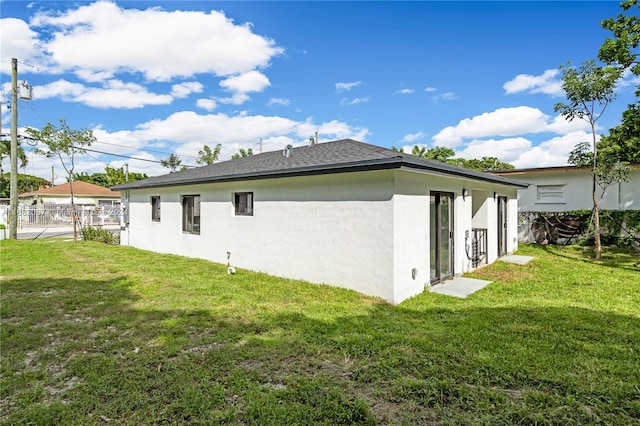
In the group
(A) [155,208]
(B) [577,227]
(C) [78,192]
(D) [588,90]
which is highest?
(D) [588,90]

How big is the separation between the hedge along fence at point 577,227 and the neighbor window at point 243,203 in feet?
35.8

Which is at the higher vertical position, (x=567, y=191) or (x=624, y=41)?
(x=624, y=41)

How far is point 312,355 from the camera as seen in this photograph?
11.7ft

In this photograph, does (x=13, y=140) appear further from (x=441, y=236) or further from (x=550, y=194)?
(x=550, y=194)

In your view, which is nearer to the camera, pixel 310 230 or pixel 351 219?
pixel 351 219

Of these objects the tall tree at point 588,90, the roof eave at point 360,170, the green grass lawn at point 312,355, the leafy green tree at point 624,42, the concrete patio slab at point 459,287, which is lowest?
the green grass lawn at point 312,355

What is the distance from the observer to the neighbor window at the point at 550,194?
14.4 metres

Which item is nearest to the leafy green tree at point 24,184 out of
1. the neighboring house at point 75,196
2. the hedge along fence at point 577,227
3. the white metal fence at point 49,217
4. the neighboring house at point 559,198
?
the neighboring house at point 75,196

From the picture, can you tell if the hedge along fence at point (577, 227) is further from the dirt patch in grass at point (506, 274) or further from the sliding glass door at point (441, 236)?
the sliding glass door at point (441, 236)

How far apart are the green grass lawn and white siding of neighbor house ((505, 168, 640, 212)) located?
9031 mm

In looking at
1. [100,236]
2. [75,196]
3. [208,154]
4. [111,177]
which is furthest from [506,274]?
[111,177]

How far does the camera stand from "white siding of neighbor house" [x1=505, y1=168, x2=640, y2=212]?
13.2m

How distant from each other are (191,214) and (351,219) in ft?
20.7

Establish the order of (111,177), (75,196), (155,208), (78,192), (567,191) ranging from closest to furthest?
(155,208), (567,191), (75,196), (78,192), (111,177)
